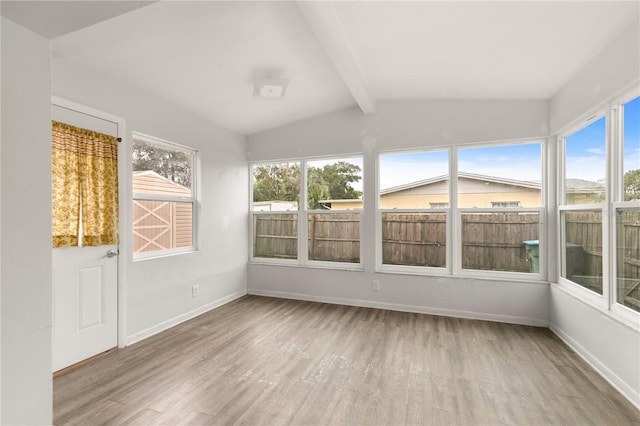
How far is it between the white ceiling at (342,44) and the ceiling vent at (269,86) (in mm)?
119

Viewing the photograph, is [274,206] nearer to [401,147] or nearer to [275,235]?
[275,235]

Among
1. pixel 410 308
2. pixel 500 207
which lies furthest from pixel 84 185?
pixel 500 207

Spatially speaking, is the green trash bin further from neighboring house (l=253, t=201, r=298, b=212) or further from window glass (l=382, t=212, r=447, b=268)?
neighboring house (l=253, t=201, r=298, b=212)

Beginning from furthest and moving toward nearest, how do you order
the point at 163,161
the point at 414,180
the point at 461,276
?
the point at 414,180 → the point at 461,276 → the point at 163,161

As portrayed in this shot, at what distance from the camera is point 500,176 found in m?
3.71

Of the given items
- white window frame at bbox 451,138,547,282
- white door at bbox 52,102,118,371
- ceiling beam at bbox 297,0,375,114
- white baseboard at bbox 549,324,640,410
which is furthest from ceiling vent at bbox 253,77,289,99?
white baseboard at bbox 549,324,640,410

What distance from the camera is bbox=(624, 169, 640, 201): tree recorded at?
222cm

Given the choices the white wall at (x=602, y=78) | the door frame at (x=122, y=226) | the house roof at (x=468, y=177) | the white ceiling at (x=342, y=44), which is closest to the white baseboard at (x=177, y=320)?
the door frame at (x=122, y=226)

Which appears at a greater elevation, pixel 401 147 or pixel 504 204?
pixel 401 147

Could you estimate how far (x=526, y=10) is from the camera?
211 cm

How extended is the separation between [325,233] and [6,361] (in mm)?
3589

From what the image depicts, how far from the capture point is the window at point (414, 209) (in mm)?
3957

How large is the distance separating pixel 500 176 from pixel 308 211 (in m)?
2.54

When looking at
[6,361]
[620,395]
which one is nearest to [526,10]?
[620,395]
